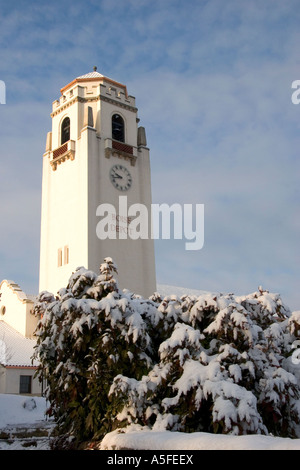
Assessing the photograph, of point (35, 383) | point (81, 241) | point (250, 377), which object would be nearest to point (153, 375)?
point (250, 377)

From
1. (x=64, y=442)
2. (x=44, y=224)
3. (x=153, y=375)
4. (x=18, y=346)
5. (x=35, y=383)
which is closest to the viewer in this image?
(x=153, y=375)

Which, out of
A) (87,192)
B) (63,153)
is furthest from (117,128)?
(87,192)

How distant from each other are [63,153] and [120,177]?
547cm

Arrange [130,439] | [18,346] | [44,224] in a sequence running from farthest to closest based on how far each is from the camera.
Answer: [44,224]
[18,346]
[130,439]

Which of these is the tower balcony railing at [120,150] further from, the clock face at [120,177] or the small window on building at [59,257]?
the small window on building at [59,257]

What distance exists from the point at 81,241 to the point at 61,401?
27655mm

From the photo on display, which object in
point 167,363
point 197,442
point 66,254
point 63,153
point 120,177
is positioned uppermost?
point 63,153

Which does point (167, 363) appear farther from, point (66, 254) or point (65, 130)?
point (65, 130)

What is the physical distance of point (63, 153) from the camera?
43.7m

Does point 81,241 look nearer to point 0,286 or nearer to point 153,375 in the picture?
point 0,286

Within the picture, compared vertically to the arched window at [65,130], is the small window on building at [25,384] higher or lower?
lower

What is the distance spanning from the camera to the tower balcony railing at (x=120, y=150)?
4281 centimetres

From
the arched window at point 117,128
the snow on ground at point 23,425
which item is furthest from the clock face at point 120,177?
the snow on ground at point 23,425

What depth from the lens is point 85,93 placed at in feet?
149
